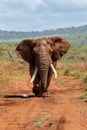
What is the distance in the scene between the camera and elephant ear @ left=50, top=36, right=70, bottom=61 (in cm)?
1973

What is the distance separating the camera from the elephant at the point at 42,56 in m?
17.6

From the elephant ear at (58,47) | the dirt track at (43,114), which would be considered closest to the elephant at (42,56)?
the elephant ear at (58,47)

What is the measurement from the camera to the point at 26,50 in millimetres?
19812

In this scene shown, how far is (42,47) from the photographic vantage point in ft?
59.4

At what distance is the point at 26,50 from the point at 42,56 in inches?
87.9

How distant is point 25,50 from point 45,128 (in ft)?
31.1

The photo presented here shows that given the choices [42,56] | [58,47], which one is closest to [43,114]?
[42,56]

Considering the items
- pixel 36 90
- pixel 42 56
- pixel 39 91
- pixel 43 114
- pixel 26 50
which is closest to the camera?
pixel 43 114

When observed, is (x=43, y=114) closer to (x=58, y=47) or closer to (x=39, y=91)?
(x=39, y=91)

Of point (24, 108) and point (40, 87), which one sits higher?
point (24, 108)

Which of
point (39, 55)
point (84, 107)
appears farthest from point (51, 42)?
point (84, 107)

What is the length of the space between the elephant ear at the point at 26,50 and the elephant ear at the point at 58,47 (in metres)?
0.93

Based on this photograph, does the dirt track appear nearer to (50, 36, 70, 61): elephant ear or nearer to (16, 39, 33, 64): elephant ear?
(16, 39, 33, 64): elephant ear

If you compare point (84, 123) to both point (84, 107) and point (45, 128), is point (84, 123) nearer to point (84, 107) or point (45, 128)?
point (45, 128)
